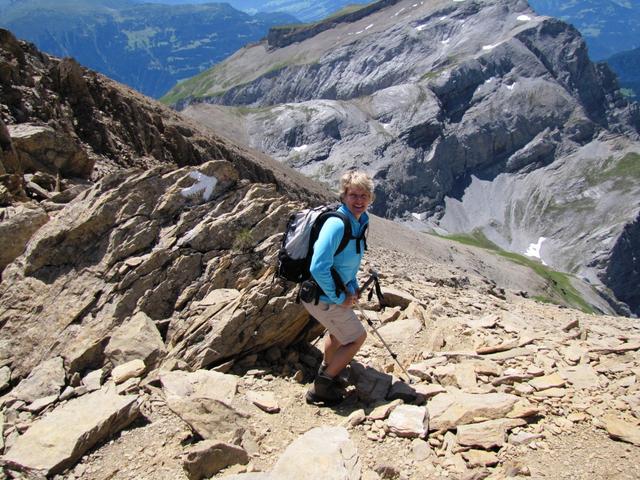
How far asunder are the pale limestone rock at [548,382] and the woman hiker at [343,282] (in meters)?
3.16

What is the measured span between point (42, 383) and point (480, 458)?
7.98 metres

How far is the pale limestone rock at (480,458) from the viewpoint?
6.53 meters

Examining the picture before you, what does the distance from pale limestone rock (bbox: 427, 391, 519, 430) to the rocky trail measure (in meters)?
0.02

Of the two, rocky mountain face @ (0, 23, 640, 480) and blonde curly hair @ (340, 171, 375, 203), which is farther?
blonde curly hair @ (340, 171, 375, 203)

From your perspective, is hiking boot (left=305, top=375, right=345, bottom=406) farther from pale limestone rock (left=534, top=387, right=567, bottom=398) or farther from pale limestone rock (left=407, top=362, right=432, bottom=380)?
pale limestone rock (left=534, top=387, right=567, bottom=398)

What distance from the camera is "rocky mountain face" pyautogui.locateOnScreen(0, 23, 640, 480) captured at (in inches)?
272

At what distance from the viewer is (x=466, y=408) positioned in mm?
7621

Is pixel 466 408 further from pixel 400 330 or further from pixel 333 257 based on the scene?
pixel 400 330

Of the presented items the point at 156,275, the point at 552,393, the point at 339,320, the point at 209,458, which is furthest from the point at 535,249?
the point at 209,458

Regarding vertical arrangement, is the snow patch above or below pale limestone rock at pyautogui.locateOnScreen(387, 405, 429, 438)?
below

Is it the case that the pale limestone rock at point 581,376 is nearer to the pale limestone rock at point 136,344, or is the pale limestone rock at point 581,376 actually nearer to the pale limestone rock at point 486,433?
the pale limestone rock at point 486,433

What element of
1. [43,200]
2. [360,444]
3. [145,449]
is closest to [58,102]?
[43,200]

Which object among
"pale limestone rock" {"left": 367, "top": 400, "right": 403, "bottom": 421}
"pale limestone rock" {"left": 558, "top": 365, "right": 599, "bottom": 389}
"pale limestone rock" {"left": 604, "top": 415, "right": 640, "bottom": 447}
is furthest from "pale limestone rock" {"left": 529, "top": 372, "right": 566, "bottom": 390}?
"pale limestone rock" {"left": 367, "top": 400, "right": 403, "bottom": 421}

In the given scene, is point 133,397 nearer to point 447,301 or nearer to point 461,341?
point 461,341
